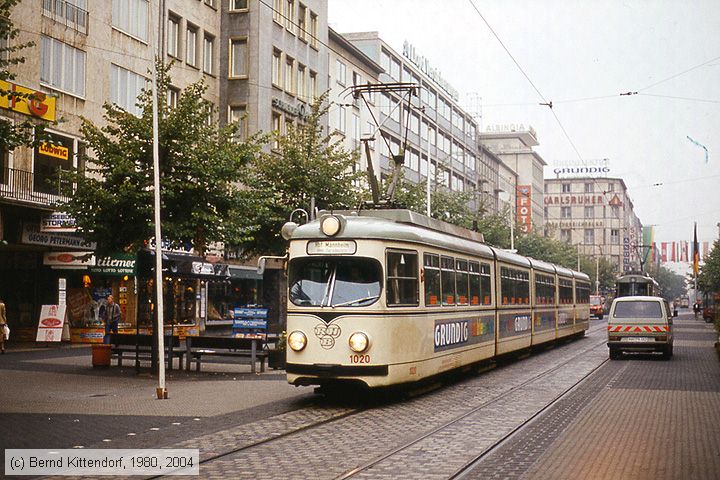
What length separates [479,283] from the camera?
69.9ft

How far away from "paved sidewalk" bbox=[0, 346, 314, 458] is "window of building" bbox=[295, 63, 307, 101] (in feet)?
93.4

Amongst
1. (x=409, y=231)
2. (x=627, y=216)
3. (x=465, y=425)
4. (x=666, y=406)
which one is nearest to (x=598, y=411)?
(x=666, y=406)

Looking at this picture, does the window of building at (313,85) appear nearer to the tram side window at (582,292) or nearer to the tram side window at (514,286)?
the tram side window at (582,292)

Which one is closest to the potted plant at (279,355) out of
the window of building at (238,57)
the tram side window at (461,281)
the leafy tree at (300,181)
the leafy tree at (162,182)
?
the leafy tree at (162,182)

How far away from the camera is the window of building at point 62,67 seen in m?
32.9

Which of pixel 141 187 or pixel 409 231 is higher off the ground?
pixel 141 187

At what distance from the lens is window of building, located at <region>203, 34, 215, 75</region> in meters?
44.6

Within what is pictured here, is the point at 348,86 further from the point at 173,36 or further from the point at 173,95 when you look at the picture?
the point at 173,95

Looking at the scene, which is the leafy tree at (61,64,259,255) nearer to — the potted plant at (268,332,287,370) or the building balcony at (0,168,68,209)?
the potted plant at (268,332,287,370)

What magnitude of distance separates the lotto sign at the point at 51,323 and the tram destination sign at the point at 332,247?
60.9 ft

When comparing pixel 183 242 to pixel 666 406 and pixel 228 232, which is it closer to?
pixel 228 232

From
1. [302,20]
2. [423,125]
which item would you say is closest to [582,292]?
[302,20]

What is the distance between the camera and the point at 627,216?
17375cm

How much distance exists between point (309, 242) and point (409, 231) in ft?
6.12
